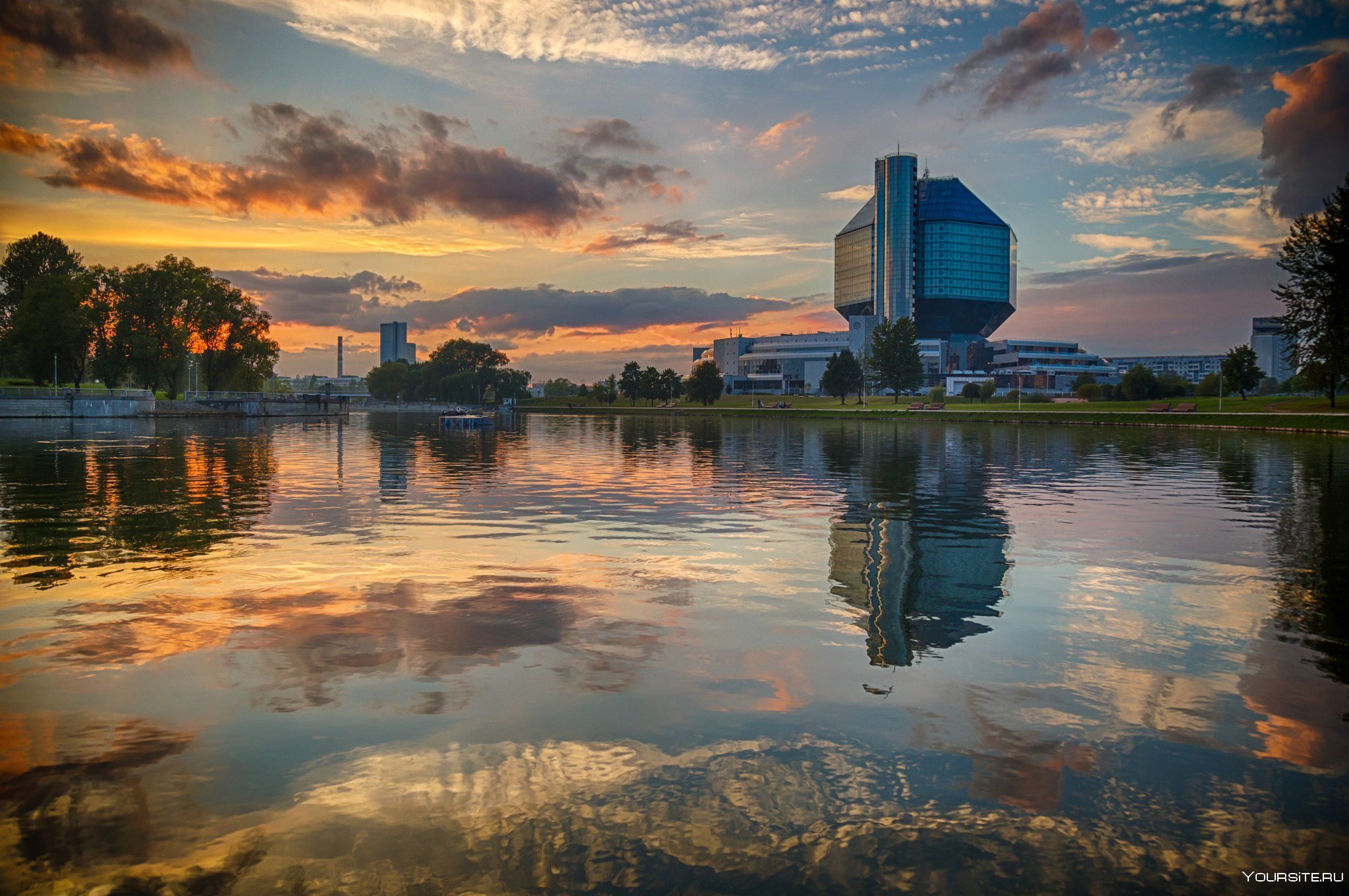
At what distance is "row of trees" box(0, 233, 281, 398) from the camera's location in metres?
117

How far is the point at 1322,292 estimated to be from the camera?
252 ft

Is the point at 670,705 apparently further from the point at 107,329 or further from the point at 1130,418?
the point at 107,329

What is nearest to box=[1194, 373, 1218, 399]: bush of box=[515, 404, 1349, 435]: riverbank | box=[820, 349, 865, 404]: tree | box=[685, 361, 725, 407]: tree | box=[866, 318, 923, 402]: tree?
box=[515, 404, 1349, 435]: riverbank

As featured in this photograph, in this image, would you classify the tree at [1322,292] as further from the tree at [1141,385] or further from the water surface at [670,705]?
the water surface at [670,705]

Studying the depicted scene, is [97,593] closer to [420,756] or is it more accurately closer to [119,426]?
[420,756]

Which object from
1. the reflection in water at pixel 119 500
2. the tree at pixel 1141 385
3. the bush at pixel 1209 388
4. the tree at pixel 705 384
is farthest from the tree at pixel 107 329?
the bush at pixel 1209 388

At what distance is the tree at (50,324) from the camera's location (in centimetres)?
11606

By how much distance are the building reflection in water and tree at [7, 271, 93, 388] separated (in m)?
123

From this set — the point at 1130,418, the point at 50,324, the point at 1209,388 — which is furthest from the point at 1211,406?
the point at 50,324

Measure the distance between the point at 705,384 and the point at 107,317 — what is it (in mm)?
Result: 109016

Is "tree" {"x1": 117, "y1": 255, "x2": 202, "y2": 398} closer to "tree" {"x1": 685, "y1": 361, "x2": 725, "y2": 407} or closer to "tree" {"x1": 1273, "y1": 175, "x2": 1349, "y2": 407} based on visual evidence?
"tree" {"x1": 685, "y1": 361, "x2": 725, "y2": 407}

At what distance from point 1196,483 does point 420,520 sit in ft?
91.3

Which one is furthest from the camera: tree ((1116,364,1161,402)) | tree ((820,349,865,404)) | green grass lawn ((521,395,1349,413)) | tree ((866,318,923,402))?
tree ((820,349,865,404))

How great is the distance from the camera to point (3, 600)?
529 inches
